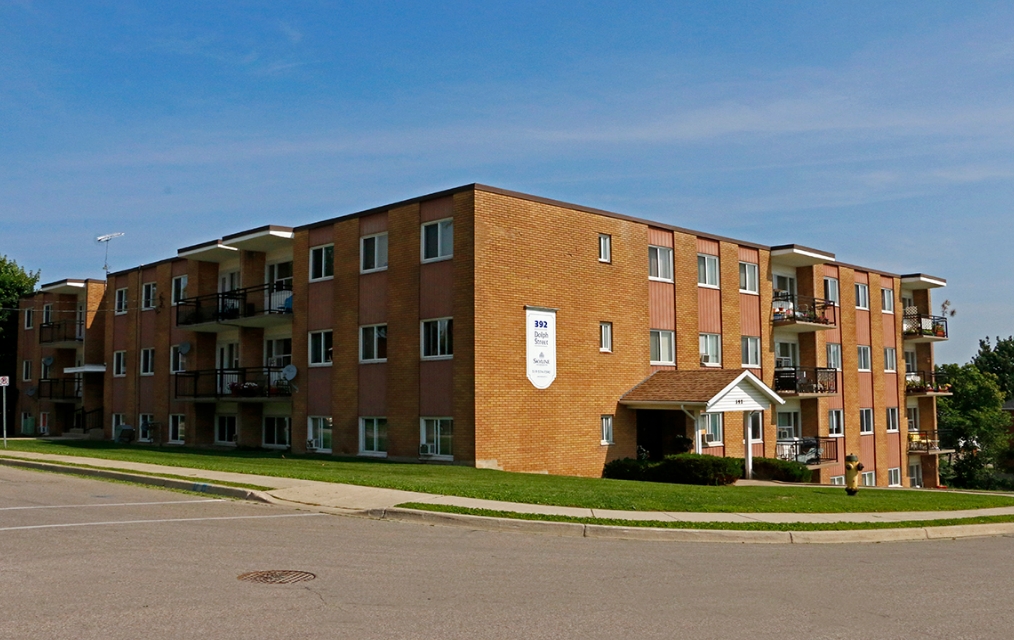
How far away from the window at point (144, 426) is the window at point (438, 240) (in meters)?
18.9

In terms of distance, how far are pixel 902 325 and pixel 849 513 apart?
113ft

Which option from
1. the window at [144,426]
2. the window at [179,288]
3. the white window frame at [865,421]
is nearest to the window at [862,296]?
the white window frame at [865,421]

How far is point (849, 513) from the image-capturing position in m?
17.3

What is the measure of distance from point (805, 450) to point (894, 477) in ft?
32.1

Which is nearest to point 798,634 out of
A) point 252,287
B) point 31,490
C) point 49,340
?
point 31,490

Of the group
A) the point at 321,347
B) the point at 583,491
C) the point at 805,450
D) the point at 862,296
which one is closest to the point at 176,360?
the point at 321,347

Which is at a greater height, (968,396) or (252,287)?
(252,287)

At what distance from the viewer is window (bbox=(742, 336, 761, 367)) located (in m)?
37.4

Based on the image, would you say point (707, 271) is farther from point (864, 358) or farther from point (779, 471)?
point (864, 358)

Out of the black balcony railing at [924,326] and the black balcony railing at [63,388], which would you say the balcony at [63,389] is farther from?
the black balcony railing at [924,326]

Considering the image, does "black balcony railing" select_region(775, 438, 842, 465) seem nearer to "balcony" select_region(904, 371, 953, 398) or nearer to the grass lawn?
"balcony" select_region(904, 371, 953, 398)

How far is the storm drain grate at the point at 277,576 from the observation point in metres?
9.34

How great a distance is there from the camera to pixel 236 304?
1437 inches

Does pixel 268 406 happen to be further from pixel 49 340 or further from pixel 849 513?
pixel 849 513
